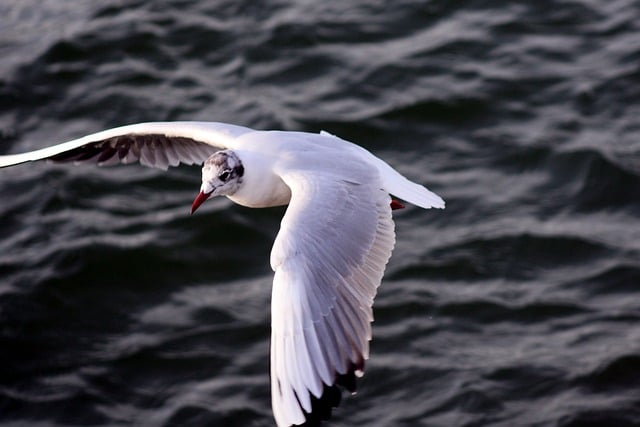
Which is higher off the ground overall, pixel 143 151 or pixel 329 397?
pixel 143 151

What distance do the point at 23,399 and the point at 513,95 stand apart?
13.3 ft

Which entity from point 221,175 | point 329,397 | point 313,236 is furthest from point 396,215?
point 329,397

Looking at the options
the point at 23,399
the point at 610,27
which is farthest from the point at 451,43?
the point at 23,399

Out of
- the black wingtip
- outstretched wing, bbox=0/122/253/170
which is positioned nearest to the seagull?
the black wingtip

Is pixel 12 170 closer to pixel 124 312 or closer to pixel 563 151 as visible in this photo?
pixel 124 312

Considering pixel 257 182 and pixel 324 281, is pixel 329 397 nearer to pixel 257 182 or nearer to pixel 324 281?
pixel 324 281

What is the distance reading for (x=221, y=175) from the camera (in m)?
5.09

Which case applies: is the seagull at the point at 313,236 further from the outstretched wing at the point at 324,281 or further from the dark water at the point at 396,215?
the dark water at the point at 396,215

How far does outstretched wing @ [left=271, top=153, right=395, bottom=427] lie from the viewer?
4.27 meters

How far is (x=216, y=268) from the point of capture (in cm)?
748

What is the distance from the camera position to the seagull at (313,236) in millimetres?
4309

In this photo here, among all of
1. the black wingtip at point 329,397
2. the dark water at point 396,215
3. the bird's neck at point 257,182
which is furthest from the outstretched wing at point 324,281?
the dark water at point 396,215

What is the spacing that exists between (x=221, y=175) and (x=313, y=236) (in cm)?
64

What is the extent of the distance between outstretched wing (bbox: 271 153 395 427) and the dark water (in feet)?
Result: 5.71
